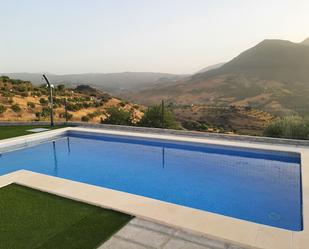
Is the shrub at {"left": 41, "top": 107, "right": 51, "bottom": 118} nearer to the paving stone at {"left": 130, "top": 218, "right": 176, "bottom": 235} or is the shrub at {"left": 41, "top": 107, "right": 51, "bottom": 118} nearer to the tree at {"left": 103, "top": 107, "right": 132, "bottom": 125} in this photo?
the tree at {"left": 103, "top": 107, "right": 132, "bottom": 125}

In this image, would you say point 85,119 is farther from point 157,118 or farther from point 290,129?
point 290,129

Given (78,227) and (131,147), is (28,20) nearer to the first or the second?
(131,147)

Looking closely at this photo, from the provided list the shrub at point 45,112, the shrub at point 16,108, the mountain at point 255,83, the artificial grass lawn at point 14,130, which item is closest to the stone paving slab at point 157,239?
the artificial grass lawn at point 14,130

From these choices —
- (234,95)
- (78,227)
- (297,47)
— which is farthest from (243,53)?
(78,227)

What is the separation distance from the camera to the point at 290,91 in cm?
4466

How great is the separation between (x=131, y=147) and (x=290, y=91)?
42.1 m

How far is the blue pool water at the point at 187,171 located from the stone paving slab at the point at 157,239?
1628 millimetres

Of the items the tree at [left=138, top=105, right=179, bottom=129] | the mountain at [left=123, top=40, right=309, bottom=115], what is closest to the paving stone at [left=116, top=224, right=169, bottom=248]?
the tree at [left=138, top=105, right=179, bottom=129]

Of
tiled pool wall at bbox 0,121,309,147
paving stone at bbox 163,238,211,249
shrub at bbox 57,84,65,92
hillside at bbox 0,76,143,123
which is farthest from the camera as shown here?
shrub at bbox 57,84,65,92

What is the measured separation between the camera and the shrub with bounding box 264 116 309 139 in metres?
9.30

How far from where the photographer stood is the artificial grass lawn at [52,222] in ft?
10.8

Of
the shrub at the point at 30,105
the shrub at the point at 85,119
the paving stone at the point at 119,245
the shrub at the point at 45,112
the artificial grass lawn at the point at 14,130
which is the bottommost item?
the shrub at the point at 85,119

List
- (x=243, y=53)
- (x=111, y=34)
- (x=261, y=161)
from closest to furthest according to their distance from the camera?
1. (x=261, y=161)
2. (x=111, y=34)
3. (x=243, y=53)

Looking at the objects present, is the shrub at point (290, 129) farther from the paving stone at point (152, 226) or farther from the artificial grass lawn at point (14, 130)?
the artificial grass lawn at point (14, 130)
